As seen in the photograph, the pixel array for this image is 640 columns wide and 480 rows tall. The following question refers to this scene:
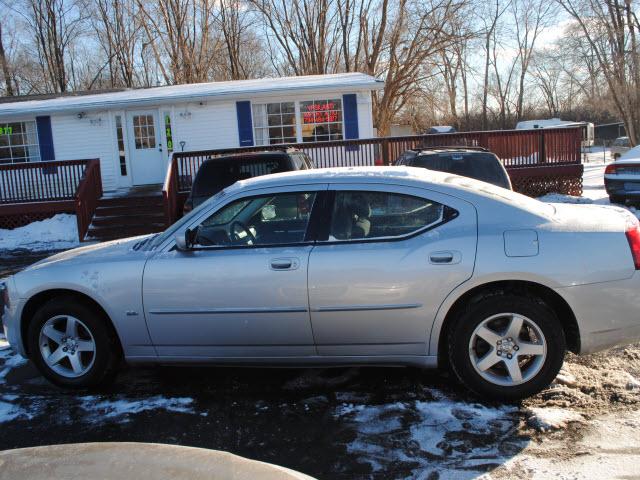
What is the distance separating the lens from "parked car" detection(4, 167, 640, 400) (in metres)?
3.93

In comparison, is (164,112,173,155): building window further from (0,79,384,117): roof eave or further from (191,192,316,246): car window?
(191,192,316,246): car window

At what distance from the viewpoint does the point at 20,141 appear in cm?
1858

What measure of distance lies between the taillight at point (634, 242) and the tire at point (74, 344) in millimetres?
3664

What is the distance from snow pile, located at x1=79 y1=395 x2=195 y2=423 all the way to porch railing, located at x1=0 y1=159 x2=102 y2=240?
10673 mm

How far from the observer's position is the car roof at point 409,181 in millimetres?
4168

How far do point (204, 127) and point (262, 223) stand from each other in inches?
562

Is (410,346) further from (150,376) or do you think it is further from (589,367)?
(150,376)

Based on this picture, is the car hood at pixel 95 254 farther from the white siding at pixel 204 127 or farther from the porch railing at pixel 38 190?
the white siding at pixel 204 127

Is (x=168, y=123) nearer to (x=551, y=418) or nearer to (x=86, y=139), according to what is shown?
(x=86, y=139)

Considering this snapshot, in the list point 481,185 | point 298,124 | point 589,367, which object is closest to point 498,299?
point 481,185

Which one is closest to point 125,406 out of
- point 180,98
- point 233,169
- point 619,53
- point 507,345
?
point 507,345

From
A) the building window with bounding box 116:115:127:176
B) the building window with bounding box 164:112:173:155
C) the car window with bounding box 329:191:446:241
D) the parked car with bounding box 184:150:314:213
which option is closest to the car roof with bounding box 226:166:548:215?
the car window with bounding box 329:191:446:241

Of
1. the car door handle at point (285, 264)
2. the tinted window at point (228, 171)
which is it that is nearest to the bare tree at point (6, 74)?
the tinted window at point (228, 171)

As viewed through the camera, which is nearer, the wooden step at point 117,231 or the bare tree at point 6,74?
the wooden step at point 117,231
